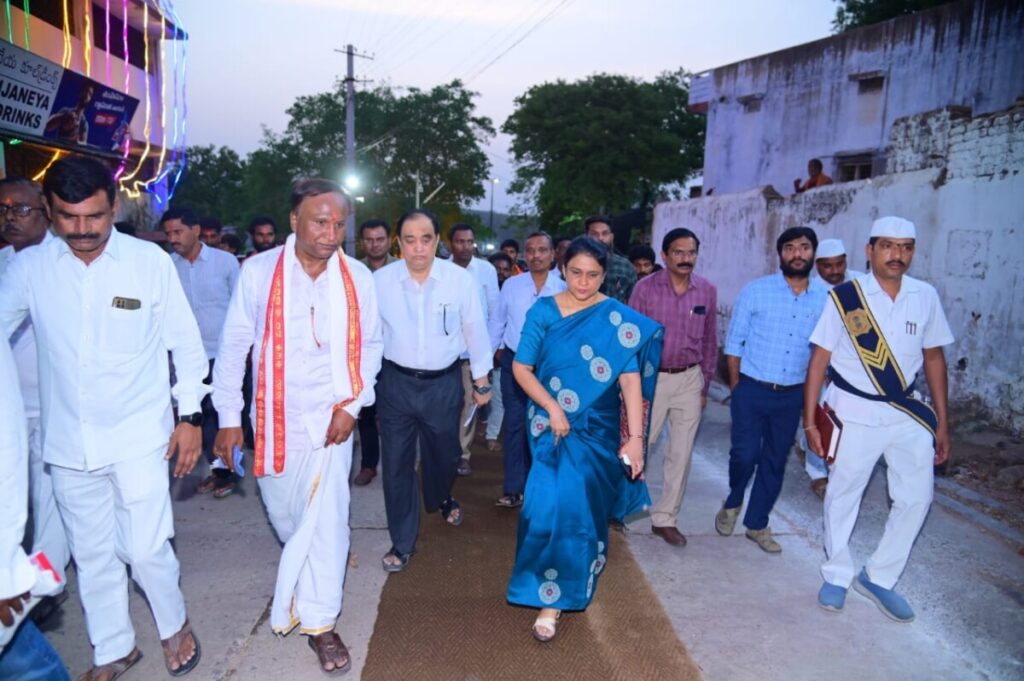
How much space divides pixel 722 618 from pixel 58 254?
3.48m

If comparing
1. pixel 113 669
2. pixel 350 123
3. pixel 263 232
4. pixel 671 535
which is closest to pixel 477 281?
pixel 263 232

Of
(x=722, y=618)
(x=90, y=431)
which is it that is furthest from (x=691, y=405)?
(x=90, y=431)

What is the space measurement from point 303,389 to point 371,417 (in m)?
2.73

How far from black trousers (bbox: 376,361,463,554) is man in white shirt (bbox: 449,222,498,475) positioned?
137 centimetres

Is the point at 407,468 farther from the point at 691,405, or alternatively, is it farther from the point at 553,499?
the point at 691,405

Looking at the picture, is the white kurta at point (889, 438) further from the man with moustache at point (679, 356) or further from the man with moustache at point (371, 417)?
the man with moustache at point (371, 417)

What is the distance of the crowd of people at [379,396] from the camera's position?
2.73 meters

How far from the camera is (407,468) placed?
166 inches

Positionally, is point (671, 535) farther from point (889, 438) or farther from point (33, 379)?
point (33, 379)

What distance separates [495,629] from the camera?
3.50 metres

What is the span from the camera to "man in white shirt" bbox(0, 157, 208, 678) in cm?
269

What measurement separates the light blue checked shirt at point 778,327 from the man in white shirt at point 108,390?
10.8 feet

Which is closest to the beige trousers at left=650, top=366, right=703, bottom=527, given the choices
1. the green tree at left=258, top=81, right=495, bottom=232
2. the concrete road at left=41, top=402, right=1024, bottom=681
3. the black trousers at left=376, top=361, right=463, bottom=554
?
the concrete road at left=41, top=402, right=1024, bottom=681

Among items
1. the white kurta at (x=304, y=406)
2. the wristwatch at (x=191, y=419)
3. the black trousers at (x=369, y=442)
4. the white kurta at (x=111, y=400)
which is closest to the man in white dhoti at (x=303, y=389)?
the white kurta at (x=304, y=406)
